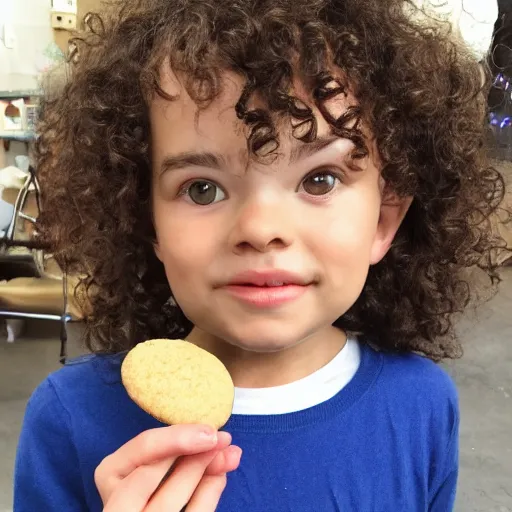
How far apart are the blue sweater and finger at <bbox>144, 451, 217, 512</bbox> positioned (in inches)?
7.4

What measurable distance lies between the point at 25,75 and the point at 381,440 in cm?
300

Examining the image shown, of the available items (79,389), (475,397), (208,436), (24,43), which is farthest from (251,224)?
(24,43)

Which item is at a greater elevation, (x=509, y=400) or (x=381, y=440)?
(x=381, y=440)

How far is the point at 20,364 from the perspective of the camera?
9.20 feet

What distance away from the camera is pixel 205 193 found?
70 centimetres

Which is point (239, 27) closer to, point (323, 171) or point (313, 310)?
point (323, 171)

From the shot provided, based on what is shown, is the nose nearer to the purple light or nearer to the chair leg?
the purple light

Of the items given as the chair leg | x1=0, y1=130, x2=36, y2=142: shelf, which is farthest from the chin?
x1=0, y1=130, x2=36, y2=142: shelf

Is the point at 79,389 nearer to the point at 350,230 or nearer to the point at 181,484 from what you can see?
the point at 181,484

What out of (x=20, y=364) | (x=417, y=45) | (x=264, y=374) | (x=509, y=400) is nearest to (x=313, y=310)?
(x=264, y=374)

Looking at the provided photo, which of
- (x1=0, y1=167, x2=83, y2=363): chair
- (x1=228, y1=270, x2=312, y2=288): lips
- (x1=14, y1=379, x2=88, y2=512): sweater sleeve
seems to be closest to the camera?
(x1=228, y1=270, x2=312, y2=288): lips

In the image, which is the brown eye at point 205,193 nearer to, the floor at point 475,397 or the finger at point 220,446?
the finger at point 220,446

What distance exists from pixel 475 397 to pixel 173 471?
7.44 ft

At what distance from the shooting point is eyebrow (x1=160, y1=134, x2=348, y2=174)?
0.67 meters
